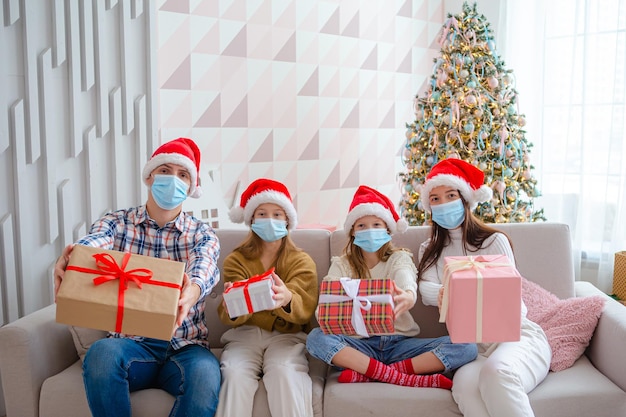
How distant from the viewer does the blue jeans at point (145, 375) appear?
2.22m

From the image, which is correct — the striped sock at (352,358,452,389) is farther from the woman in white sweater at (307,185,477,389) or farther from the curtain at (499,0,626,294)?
the curtain at (499,0,626,294)

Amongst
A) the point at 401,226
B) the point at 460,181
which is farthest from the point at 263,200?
the point at 460,181

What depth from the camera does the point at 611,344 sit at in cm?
246

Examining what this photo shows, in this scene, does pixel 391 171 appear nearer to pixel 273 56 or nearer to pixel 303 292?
pixel 273 56

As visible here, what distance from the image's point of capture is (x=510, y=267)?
7.54 feet

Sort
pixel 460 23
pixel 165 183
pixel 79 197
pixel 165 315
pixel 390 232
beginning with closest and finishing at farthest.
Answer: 1. pixel 165 315
2. pixel 165 183
3. pixel 390 232
4. pixel 79 197
5. pixel 460 23

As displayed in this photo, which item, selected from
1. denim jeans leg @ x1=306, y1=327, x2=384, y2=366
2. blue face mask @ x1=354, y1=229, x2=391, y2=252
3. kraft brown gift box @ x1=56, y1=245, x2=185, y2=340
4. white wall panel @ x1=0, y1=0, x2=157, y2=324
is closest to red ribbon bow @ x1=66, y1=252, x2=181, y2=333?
kraft brown gift box @ x1=56, y1=245, x2=185, y2=340

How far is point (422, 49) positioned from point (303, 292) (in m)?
3.23

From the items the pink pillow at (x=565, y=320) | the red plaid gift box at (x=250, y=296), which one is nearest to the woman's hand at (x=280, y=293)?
the red plaid gift box at (x=250, y=296)

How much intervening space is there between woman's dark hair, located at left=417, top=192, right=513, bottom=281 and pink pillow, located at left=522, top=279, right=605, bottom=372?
290 mm

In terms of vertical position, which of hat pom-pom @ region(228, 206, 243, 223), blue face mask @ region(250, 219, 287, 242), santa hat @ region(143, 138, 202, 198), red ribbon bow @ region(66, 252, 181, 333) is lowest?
red ribbon bow @ region(66, 252, 181, 333)

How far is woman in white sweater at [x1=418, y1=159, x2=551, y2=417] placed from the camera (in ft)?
7.36

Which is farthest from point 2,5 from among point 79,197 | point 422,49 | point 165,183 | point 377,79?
point 422,49

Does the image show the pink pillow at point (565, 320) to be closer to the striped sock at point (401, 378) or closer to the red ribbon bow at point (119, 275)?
the striped sock at point (401, 378)
